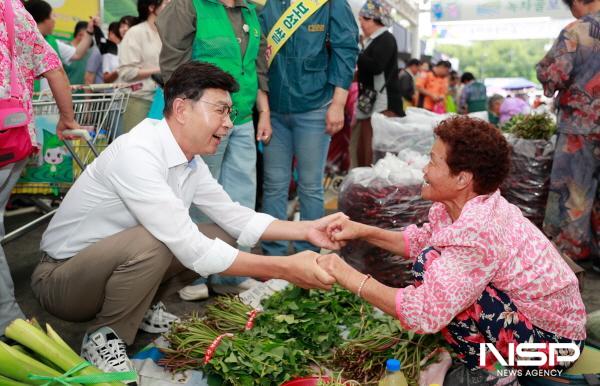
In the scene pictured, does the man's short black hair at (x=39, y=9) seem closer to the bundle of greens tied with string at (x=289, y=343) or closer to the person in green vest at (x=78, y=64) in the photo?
the person in green vest at (x=78, y=64)

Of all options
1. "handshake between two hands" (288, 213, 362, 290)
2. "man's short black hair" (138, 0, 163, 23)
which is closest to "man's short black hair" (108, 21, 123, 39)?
"man's short black hair" (138, 0, 163, 23)

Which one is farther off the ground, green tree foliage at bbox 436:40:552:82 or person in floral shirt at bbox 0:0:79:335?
person in floral shirt at bbox 0:0:79:335

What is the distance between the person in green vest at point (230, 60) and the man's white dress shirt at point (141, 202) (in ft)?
2.24

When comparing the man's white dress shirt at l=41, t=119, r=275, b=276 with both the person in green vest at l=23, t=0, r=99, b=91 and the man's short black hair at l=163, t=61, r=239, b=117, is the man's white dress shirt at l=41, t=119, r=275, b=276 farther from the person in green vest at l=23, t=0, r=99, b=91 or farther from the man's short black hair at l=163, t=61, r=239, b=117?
the person in green vest at l=23, t=0, r=99, b=91

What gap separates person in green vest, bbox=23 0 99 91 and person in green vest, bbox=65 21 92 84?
7 cm

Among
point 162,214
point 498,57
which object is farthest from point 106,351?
point 498,57

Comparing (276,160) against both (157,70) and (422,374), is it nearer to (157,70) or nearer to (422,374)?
(157,70)

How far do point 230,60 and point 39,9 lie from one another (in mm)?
2110

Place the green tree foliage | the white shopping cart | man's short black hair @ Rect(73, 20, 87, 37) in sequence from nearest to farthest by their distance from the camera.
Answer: the white shopping cart
man's short black hair @ Rect(73, 20, 87, 37)
the green tree foliage

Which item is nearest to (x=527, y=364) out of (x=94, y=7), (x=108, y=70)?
(x=108, y=70)

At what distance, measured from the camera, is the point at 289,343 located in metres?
2.47

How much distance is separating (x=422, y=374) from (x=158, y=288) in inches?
49.0

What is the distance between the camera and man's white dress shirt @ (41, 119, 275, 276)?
2355 millimetres

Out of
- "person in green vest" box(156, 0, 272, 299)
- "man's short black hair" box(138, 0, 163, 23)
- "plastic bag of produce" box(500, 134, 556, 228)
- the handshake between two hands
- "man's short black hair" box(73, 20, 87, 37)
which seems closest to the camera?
the handshake between two hands
